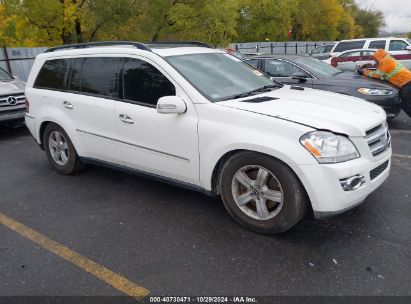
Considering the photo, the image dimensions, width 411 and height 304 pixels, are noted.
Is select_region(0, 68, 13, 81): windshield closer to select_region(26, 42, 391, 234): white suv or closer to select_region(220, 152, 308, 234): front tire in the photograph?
select_region(26, 42, 391, 234): white suv

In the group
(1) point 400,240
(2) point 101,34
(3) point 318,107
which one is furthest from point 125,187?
(2) point 101,34

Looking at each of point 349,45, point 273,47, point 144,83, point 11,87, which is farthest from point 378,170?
point 273,47

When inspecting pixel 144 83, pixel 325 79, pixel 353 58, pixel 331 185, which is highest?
pixel 144 83

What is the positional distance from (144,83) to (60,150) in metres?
1.89

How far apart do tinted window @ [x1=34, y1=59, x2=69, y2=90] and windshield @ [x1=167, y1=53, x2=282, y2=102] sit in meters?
1.76

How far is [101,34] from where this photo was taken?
16.9 metres

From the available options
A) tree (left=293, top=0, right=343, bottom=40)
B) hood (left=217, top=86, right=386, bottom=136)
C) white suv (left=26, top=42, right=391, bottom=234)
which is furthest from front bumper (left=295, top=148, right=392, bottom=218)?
tree (left=293, top=0, right=343, bottom=40)

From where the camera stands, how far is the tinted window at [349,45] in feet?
55.7

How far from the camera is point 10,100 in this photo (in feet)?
25.1

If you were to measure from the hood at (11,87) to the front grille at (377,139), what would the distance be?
7013mm

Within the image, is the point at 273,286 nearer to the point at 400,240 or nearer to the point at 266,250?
the point at 266,250

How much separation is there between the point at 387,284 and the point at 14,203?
3897 mm

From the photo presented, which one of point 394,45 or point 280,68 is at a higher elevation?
point 280,68

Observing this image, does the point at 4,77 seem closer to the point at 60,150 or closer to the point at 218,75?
the point at 60,150
